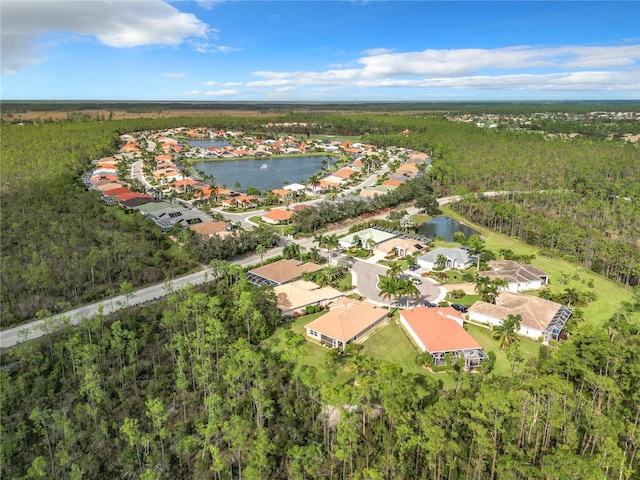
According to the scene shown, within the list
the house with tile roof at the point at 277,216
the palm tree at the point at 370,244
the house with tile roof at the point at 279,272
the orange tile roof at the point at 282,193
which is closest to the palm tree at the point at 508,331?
the house with tile roof at the point at 279,272

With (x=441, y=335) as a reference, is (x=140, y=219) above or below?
above

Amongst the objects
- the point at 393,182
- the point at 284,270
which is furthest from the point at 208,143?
the point at 284,270

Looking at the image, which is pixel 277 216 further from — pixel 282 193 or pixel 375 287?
pixel 375 287

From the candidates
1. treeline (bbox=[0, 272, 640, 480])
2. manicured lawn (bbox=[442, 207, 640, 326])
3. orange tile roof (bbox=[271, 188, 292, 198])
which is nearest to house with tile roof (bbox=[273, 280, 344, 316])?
treeline (bbox=[0, 272, 640, 480])

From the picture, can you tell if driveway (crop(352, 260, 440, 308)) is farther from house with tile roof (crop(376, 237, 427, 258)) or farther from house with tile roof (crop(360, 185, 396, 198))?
house with tile roof (crop(360, 185, 396, 198))

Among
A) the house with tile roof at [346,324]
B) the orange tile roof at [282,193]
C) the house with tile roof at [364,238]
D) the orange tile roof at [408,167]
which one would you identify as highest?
the orange tile roof at [408,167]

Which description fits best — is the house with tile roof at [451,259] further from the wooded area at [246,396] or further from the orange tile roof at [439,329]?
the wooded area at [246,396]
